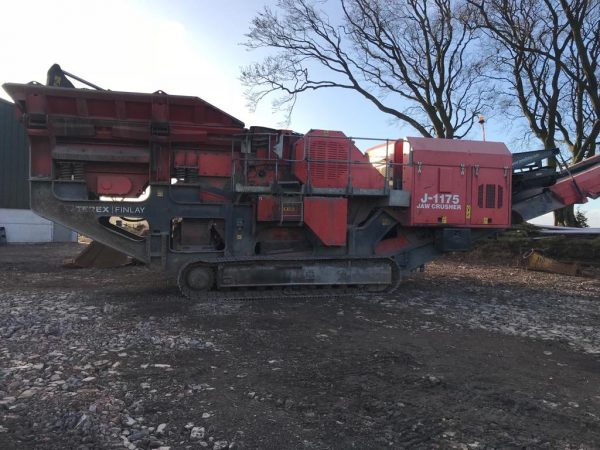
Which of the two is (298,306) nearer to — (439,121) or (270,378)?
(270,378)

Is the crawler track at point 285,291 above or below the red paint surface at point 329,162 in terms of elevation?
below

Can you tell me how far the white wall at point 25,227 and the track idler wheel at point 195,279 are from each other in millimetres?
16536

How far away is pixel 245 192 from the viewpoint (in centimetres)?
856

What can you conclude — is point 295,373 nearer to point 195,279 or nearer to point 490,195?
point 195,279

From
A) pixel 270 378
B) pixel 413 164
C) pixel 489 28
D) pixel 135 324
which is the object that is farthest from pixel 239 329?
pixel 489 28

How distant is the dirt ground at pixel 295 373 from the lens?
3.60m

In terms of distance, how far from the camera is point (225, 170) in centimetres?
881

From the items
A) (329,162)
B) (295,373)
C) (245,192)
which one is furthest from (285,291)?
(295,373)

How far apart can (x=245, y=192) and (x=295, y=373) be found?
4.33 m

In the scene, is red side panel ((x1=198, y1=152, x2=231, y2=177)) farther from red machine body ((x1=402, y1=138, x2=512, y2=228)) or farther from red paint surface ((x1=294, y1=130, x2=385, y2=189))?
red machine body ((x1=402, y1=138, x2=512, y2=228))

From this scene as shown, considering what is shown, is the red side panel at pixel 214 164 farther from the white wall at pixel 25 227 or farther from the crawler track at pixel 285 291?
the white wall at pixel 25 227

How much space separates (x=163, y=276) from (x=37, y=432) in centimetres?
749

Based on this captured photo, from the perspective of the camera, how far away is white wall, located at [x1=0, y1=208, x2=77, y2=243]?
2186 centimetres

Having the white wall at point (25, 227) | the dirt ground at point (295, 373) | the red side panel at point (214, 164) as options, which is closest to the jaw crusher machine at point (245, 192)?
the red side panel at point (214, 164)
